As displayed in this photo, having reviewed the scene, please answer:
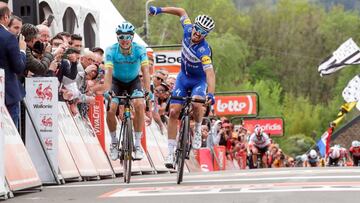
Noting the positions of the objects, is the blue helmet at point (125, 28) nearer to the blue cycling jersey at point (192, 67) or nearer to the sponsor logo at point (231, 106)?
the blue cycling jersey at point (192, 67)

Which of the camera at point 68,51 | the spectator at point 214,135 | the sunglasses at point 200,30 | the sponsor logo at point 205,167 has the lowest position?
the sponsor logo at point 205,167

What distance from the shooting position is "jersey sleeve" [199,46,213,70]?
50.1ft

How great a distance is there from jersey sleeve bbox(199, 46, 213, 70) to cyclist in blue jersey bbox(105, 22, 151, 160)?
2.69ft

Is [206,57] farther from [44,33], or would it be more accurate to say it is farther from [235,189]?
[235,189]

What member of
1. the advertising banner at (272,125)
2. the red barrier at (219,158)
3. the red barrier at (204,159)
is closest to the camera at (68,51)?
the red barrier at (204,159)

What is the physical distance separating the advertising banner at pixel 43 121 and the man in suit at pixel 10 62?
1017 millimetres

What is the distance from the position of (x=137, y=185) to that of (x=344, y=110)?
53.0 m

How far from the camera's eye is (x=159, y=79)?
22.8m

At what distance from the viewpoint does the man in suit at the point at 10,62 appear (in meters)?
12.8

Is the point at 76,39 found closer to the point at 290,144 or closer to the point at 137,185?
the point at 137,185

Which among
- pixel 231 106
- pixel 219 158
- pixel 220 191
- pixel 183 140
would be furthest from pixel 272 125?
pixel 220 191

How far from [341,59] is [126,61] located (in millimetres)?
59415

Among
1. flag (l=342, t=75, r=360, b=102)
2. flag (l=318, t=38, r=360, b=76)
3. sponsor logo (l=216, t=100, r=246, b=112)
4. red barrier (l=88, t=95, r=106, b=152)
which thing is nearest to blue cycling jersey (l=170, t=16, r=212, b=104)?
red barrier (l=88, t=95, r=106, b=152)

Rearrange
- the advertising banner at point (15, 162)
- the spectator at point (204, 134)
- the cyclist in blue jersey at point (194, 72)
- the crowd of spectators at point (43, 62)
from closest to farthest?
1. the advertising banner at point (15, 162)
2. the crowd of spectators at point (43, 62)
3. the cyclist in blue jersey at point (194, 72)
4. the spectator at point (204, 134)
